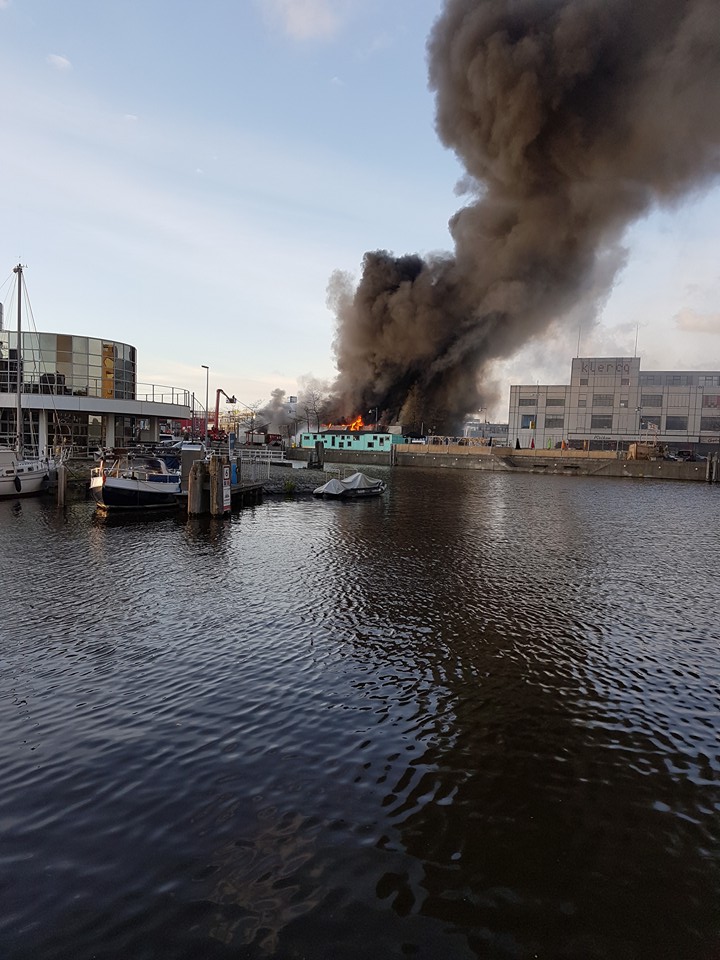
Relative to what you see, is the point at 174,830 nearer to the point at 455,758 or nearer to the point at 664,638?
the point at 455,758

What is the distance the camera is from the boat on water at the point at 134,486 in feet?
111

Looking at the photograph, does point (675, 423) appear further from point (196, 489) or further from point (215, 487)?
point (196, 489)

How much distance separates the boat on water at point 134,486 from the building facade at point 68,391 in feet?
71.5

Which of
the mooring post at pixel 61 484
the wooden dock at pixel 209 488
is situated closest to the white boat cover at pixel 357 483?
the wooden dock at pixel 209 488

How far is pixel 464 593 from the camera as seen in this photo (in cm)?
1888

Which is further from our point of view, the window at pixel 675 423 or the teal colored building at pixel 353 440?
the teal colored building at pixel 353 440

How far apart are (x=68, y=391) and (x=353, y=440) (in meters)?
64.0

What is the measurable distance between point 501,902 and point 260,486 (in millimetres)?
41944

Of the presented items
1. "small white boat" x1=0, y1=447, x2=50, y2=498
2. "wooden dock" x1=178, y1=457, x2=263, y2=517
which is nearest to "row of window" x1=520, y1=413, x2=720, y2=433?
"wooden dock" x1=178, y1=457, x2=263, y2=517

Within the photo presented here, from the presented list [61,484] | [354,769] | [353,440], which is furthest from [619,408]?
[354,769]

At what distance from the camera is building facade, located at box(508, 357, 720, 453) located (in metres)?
108

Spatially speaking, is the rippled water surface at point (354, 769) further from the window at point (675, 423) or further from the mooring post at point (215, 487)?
the window at point (675, 423)

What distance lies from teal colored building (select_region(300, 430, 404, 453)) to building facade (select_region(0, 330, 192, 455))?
4897 cm

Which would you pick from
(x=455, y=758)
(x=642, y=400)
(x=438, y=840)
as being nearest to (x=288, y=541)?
(x=455, y=758)
